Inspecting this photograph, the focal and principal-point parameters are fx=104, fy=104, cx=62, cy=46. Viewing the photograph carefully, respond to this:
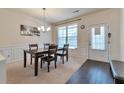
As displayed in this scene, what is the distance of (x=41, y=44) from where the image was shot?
661 cm

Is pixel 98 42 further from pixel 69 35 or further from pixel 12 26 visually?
pixel 12 26

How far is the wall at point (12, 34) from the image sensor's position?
4493 mm

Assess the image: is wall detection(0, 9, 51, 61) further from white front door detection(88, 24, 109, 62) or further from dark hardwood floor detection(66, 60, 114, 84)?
white front door detection(88, 24, 109, 62)

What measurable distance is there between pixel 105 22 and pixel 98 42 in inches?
40.9

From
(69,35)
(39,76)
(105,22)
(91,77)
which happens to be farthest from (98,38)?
(39,76)

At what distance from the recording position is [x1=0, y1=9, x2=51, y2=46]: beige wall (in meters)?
4.48

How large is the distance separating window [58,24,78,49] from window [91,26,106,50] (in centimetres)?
114

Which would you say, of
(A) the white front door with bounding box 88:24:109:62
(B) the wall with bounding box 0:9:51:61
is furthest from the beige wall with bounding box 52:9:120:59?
(B) the wall with bounding box 0:9:51:61

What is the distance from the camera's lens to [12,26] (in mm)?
4848
